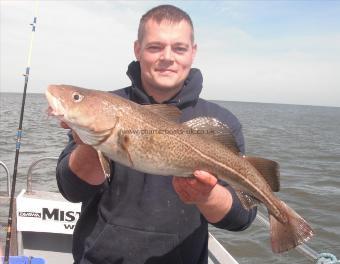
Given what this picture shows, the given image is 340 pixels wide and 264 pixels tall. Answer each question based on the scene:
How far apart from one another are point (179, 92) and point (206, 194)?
102 cm

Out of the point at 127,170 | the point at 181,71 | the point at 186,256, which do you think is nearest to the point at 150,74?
the point at 181,71

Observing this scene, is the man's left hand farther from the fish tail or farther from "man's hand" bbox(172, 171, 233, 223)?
the fish tail

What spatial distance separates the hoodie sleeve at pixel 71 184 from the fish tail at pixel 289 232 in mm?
1475

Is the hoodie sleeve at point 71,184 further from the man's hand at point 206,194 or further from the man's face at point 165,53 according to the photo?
the man's face at point 165,53

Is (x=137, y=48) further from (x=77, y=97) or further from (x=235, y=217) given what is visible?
(x=235, y=217)

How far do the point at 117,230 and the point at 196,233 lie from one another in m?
0.68

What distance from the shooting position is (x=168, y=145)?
3.01 m

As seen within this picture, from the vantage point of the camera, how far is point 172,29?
3.50m

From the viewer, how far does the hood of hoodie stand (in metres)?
3.68

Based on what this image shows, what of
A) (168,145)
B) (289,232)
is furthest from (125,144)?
(289,232)

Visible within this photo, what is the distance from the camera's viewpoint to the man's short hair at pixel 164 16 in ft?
11.6

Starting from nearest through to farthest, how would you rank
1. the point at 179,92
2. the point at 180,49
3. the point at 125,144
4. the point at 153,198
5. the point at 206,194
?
1. the point at 125,144
2. the point at 206,194
3. the point at 153,198
4. the point at 180,49
5. the point at 179,92

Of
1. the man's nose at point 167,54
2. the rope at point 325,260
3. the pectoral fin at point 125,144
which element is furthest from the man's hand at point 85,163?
the rope at point 325,260

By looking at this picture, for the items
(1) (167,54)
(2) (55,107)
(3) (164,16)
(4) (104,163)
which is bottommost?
(4) (104,163)
